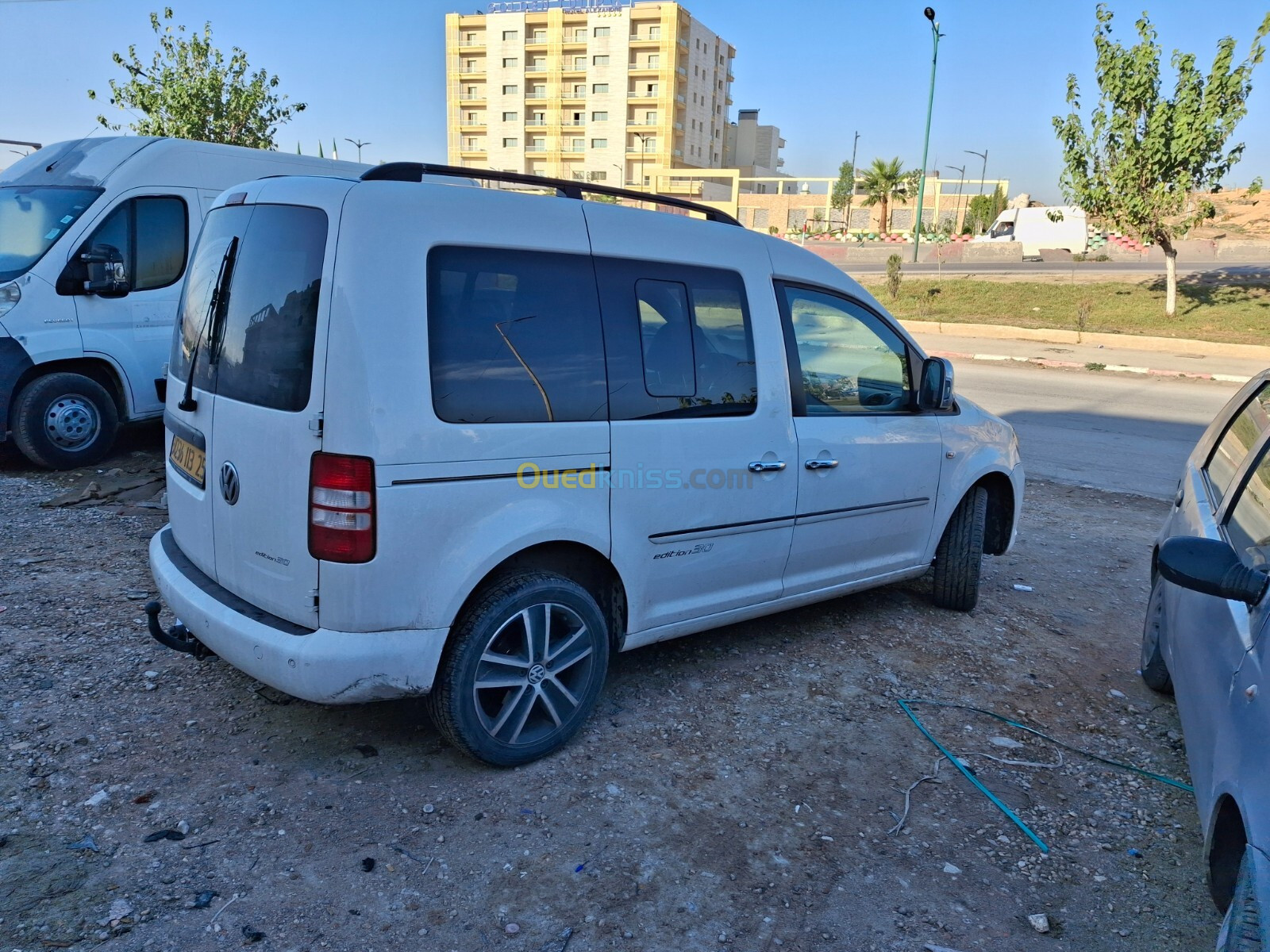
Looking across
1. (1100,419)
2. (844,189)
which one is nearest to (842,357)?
(1100,419)

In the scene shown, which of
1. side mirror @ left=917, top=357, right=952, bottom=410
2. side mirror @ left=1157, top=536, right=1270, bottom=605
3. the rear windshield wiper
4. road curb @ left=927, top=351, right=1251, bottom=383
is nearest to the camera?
side mirror @ left=1157, top=536, right=1270, bottom=605

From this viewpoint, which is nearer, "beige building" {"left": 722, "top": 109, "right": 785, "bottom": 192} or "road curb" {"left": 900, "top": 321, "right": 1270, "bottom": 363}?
"road curb" {"left": 900, "top": 321, "right": 1270, "bottom": 363}

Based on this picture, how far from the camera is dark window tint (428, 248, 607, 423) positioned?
10.0 feet

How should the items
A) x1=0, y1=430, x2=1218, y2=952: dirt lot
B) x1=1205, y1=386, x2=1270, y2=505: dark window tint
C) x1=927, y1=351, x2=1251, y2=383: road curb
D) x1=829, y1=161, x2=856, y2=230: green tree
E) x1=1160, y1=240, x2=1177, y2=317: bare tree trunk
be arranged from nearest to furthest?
x1=0, y1=430, x2=1218, y2=952: dirt lot < x1=1205, y1=386, x2=1270, y2=505: dark window tint < x1=927, y1=351, x2=1251, y2=383: road curb < x1=1160, y1=240, x2=1177, y2=317: bare tree trunk < x1=829, y1=161, x2=856, y2=230: green tree

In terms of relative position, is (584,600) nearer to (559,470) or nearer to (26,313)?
(559,470)

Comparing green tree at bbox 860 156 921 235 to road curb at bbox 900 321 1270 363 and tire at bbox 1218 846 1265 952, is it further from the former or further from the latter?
tire at bbox 1218 846 1265 952

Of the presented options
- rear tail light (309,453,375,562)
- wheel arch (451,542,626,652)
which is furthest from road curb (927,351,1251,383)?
rear tail light (309,453,375,562)

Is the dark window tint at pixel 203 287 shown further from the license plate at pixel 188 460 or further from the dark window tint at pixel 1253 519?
the dark window tint at pixel 1253 519

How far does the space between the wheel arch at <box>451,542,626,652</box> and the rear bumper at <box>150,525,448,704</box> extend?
0.59ft

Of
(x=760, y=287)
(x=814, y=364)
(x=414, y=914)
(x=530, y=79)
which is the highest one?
(x=530, y=79)

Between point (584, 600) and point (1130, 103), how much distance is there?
852 inches

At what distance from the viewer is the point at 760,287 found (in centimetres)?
404

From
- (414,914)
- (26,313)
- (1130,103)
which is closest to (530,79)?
(1130,103)

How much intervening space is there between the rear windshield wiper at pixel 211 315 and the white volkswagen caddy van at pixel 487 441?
0.01 m
